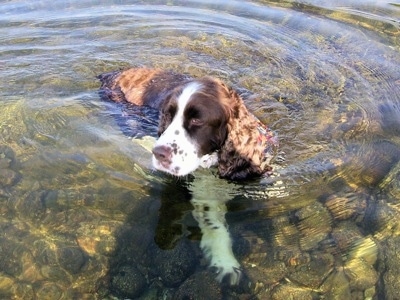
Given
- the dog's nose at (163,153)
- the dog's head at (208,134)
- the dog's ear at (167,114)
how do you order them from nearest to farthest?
the dog's nose at (163,153), the dog's head at (208,134), the dog's ear at (167,114)

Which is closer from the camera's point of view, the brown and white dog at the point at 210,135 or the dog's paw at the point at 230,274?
the dog's paw at the point at 230,274

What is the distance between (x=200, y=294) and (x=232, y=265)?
0.37 meters

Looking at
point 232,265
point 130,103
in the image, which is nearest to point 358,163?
point 232,265

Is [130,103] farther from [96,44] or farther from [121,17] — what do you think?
[121,17]

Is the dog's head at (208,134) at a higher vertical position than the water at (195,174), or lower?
higher

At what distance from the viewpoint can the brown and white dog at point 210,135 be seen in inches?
164

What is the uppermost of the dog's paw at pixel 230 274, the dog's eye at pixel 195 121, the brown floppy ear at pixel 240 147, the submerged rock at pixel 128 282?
the dog's eye at pixel 195 121

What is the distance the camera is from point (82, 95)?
6512mm

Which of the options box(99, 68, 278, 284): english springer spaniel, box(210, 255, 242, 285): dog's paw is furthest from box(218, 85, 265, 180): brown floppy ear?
box(210, 255, 242, 285): dog's paw

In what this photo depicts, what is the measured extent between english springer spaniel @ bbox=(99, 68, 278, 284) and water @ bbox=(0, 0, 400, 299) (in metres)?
0.11

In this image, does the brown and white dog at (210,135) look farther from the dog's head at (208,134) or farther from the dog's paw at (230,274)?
the dog's paw at (230,274)

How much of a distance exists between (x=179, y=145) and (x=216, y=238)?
845 mm

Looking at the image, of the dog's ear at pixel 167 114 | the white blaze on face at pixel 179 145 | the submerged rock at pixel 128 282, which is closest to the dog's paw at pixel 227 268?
the submerged rock at pixel 128 282

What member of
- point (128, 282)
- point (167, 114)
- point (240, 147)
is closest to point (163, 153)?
point (167, 114)
